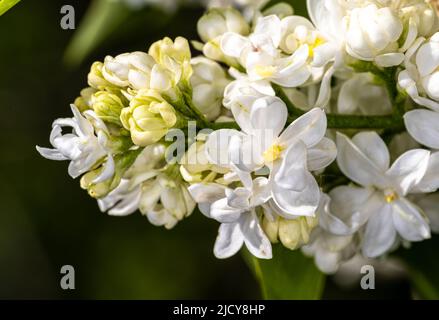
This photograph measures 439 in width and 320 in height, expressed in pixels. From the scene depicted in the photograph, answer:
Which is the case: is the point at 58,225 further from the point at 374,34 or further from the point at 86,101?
the point at 374,34

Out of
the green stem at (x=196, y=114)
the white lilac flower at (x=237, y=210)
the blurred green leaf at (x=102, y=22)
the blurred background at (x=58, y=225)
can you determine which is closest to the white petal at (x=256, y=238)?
the white lilac flower at (x=237, y=210)

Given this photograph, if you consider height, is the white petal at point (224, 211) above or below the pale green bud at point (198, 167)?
below

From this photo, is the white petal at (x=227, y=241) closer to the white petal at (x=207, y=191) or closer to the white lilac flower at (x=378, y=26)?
the white petal at (x=207, y=191)

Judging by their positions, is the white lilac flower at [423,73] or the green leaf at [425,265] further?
the green leaf at [425,265]

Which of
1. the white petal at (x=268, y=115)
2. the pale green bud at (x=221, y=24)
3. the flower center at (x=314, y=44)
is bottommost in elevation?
the white petal at (x=268, y=115)

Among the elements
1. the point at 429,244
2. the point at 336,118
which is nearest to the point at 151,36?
the point at 429,244
